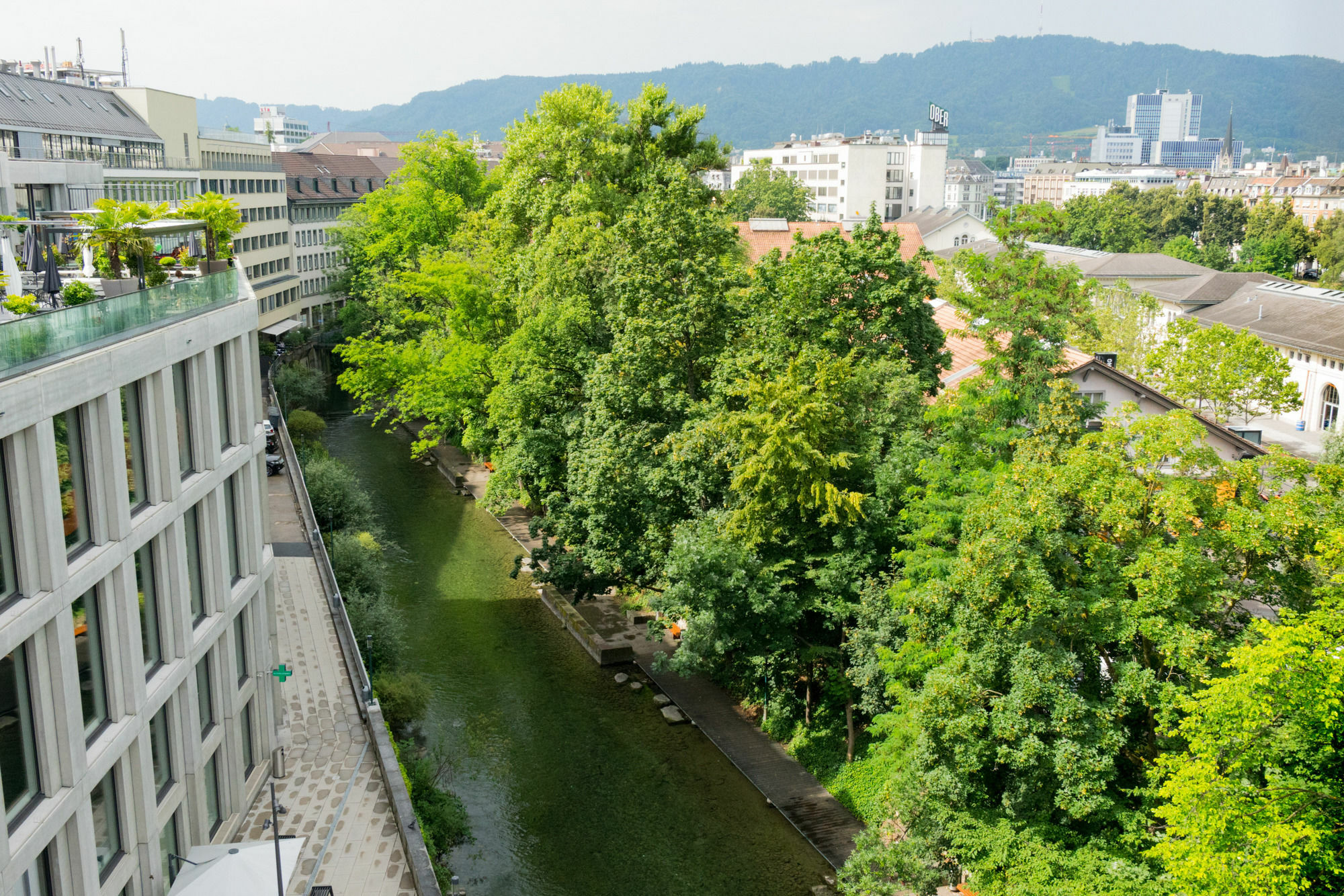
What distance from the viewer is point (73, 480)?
17.0 meters

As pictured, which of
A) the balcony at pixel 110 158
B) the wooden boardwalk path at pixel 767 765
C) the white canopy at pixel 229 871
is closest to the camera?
the white canopy at pixel 229 871

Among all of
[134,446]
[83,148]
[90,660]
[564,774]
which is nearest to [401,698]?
[564,774]

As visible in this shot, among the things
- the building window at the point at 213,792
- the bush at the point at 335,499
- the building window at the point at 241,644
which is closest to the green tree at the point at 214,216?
the building window at the point at 241,644

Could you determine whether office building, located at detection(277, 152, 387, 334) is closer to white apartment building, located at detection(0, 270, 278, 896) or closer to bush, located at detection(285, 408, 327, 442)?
bush, located at detection(285, 408, 327, 442)

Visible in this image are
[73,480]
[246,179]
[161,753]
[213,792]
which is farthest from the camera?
[246,179]

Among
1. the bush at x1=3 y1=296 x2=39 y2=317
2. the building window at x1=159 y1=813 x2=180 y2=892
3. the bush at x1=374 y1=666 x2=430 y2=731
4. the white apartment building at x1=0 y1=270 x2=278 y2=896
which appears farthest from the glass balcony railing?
the bush at x1=374 y1=666 x2=430 y2=731

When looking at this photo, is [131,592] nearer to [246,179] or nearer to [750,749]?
[750,749]

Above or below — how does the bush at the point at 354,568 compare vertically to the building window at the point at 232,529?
below

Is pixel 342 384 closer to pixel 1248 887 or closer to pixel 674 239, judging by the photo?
pixel 674 239

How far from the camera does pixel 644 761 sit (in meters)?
30.9

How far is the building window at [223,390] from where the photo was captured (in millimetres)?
23438

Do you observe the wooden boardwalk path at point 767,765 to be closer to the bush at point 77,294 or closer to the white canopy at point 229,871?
the white canopy at point 229,871

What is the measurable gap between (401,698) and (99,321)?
16.5 m

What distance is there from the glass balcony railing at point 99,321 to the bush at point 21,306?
1460 mm
